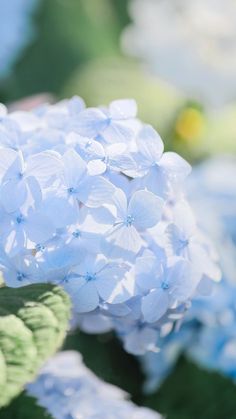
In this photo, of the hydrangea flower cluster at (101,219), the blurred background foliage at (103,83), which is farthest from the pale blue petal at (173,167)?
the blurred background foliage at (103,83)

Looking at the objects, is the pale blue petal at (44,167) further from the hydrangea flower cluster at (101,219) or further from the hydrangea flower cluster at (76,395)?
the hydrangea flower cluster at (76,395)

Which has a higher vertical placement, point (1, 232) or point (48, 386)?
point (1, 232)

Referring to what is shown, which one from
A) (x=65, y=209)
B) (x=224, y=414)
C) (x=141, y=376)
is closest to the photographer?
(x=65, y=209)

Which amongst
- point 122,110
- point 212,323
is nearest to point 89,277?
point 122,110

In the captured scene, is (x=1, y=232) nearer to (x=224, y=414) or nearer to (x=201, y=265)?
(x=201, y=265)

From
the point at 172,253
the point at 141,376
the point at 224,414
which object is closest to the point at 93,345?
the point at 141,376
